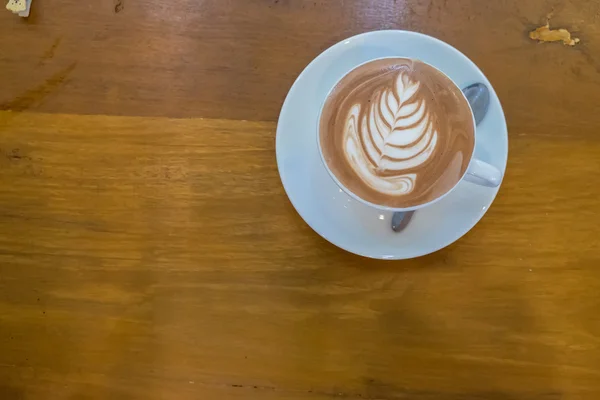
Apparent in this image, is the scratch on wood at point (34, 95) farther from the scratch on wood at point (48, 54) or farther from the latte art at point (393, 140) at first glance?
the latte art at point (393, 140)

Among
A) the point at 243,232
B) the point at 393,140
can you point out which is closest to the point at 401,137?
the point at 393,140

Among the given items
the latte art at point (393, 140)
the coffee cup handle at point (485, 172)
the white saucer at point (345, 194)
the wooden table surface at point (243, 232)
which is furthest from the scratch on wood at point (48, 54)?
the coffee cup handle at point (485, 172)

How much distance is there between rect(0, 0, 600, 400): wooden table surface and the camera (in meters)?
0.76

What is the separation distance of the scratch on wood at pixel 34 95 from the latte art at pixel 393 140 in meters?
0.43

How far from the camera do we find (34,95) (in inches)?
32.3

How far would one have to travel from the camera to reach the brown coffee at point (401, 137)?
2.30ft

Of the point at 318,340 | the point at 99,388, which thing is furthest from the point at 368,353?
the point at 99,388

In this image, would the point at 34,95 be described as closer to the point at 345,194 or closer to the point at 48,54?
the point at 48,54

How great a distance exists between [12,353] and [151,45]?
0.46m

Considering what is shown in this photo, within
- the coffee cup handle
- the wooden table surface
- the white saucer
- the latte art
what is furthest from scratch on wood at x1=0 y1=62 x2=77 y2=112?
the coffee cup handle

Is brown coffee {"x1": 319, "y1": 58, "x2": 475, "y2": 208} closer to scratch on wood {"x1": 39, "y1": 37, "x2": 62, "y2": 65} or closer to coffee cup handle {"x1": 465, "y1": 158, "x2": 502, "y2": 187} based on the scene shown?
coffee cup handle {"x1": 465, "y1": 158, "x2": 502, "y2": 187}

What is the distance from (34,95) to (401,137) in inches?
20.2

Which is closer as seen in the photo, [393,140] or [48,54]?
[393,140]

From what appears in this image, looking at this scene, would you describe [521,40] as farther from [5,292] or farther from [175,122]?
[5,292]
